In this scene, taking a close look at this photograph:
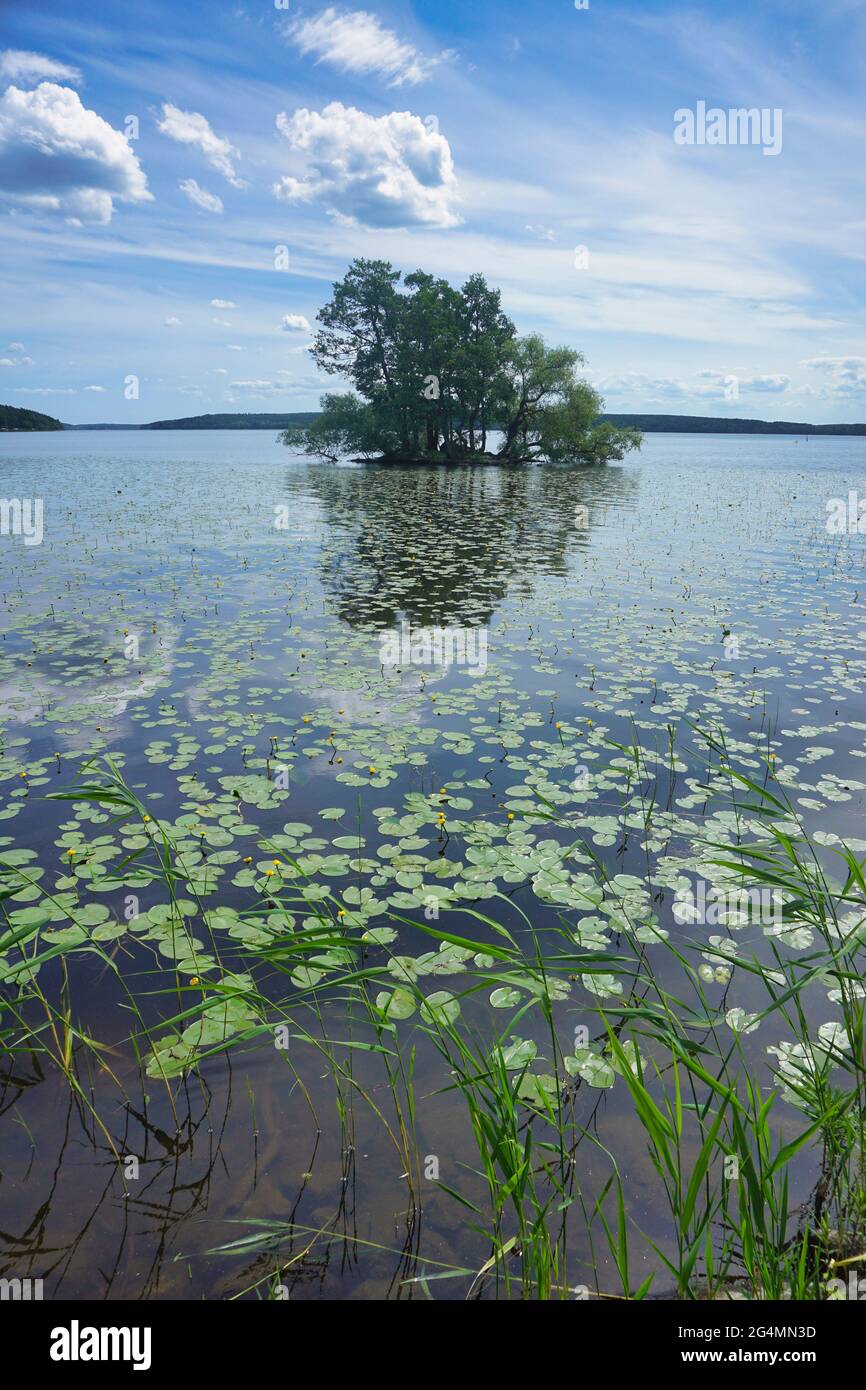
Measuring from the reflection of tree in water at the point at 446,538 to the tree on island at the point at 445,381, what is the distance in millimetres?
8347

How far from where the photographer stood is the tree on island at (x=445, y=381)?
130 ft

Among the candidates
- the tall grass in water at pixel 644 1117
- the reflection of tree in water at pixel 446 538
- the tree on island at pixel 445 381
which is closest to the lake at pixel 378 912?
the tall grass in water at pixel 644 1117

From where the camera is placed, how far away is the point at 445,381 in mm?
40312

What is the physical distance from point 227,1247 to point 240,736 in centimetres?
446

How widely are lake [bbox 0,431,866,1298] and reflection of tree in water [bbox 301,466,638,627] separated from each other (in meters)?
0.32

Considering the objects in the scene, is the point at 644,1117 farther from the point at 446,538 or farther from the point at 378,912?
the point at 446,538

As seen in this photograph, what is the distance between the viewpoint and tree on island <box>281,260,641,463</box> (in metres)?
39.8

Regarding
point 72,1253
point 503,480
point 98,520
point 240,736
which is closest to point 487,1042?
point 72,1253

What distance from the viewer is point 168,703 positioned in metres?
7.19

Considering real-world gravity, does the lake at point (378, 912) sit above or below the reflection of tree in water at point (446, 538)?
below

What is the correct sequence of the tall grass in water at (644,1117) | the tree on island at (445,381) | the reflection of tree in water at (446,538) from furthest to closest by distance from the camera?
the tree on island at (445,381) < the reflection of tree in water at (446,538) < the tall grass in water at (644,1117)

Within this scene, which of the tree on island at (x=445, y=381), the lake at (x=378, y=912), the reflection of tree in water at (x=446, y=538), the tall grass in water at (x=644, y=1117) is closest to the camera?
the tall grass in water at (x=644, y=1117)

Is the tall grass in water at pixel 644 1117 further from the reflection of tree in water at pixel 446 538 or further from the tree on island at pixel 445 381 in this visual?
the tree on island at pixel 445 381
